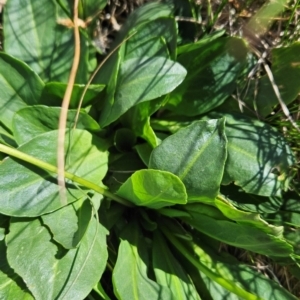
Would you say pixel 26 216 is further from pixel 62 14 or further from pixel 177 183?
pixel 62 14

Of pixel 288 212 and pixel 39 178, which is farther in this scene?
pixel 288 212

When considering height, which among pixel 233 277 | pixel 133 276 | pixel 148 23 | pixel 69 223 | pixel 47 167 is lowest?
pixel 233 277

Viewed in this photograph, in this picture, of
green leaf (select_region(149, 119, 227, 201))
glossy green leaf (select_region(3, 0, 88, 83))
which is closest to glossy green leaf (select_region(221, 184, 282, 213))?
green leaf (select_region(149, 119, 227, 201))

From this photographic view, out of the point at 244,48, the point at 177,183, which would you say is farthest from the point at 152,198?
the point at 244,48

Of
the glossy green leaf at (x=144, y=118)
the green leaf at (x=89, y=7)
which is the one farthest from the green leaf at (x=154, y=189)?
the green leaf at (x=89, y=7)

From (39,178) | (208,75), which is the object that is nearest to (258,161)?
(208,75)

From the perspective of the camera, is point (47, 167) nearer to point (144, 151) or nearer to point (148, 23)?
point (144, 151)
